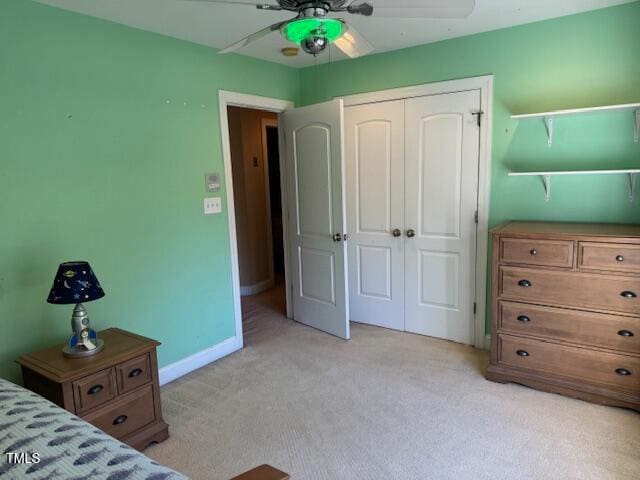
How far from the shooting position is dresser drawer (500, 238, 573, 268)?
2.50 m

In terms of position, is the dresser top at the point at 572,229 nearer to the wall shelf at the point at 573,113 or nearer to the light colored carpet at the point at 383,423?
the wall shelf at the point at 573,113

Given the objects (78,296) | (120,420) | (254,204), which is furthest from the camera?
(254,204)

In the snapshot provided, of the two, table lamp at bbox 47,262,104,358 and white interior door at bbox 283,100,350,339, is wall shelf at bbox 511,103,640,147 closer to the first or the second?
white interior door at bbox 283,100,350,339

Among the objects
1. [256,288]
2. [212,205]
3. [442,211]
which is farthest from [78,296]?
[256,288]

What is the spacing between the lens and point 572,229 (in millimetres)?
2617

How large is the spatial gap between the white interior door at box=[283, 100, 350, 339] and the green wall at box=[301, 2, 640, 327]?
0.90 metres

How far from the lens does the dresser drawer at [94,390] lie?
1960 mm

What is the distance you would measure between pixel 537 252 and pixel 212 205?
7.47 ft

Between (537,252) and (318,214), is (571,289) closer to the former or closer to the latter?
(537,252)

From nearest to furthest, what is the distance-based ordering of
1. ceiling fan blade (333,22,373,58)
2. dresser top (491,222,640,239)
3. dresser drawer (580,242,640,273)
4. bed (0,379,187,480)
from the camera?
1. bed (0,379,187,480)
2. ceiling fan blade (333,22,373,58)
3. dresser drawer (580,242,640,273)
4. dresser top (491,222,640,239)

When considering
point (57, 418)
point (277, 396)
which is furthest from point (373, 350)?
point (57, 418)

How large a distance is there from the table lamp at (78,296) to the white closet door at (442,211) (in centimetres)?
243

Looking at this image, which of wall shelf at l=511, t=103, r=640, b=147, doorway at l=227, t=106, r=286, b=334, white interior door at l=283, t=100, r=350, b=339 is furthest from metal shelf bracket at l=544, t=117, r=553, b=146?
doorway at l=227, t=106, r=286, b=334

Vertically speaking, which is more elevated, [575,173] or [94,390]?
[575,173]
